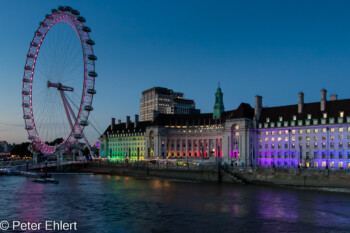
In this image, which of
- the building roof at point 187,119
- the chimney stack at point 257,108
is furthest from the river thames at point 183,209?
the building roof at point 187,119

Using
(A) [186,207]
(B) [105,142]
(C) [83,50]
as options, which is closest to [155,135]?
(B) [105,142]

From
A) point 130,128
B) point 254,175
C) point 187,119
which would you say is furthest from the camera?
point 130,128

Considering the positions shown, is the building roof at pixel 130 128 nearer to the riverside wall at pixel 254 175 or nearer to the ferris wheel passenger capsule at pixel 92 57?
the riverside wall at pixel 254 175

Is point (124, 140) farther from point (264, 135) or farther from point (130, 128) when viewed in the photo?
point (264, 135)

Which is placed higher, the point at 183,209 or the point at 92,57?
the point at 92,57

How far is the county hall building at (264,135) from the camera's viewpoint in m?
98.2

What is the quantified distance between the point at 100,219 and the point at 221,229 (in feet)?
42.5

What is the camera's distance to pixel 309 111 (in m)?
106

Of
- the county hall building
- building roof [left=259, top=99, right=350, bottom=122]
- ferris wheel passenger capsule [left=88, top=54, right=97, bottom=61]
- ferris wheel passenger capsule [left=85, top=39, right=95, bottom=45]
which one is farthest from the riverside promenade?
ferris wheel passenger capsule [left=85, top=39, right=95, bottom=45]

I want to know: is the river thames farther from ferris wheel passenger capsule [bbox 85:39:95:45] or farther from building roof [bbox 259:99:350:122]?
building roof [bbox 259:99:350:122]

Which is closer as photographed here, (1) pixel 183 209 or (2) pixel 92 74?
(1) pixel 183 209

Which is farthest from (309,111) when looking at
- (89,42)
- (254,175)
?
(89,42)

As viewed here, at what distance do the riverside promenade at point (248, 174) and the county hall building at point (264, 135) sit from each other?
1584 centimetres

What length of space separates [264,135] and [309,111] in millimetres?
13485
